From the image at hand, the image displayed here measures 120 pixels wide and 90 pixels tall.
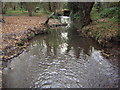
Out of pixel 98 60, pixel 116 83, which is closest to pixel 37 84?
pixel 116 83

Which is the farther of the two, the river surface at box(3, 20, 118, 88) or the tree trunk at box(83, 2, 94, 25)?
the tree trunk at box(83, 2, 94, 25)

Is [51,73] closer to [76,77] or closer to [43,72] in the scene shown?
[43,72]

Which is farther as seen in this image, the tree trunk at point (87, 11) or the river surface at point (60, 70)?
the tree trunk at point (87, 11)

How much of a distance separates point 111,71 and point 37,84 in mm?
3129

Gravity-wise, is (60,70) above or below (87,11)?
below

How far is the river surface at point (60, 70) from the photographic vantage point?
426cm

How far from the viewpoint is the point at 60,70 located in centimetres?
517

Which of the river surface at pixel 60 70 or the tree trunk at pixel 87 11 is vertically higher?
the tree trunk at pixel 87 11

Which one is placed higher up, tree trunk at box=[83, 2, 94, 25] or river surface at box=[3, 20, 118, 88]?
tree trunk at box=[83, 2, 94, 25]

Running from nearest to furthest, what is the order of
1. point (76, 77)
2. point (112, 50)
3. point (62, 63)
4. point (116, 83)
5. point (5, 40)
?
point (116, 83) → point (76, 77) → point (62, 63) → point (112, 50) → point (5, 40)

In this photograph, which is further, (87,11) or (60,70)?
(87,11)

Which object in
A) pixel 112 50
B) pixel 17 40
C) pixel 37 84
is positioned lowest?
pixel 37 84

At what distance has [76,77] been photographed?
182 inches

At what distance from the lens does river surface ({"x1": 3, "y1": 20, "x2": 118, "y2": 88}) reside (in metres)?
4.26
